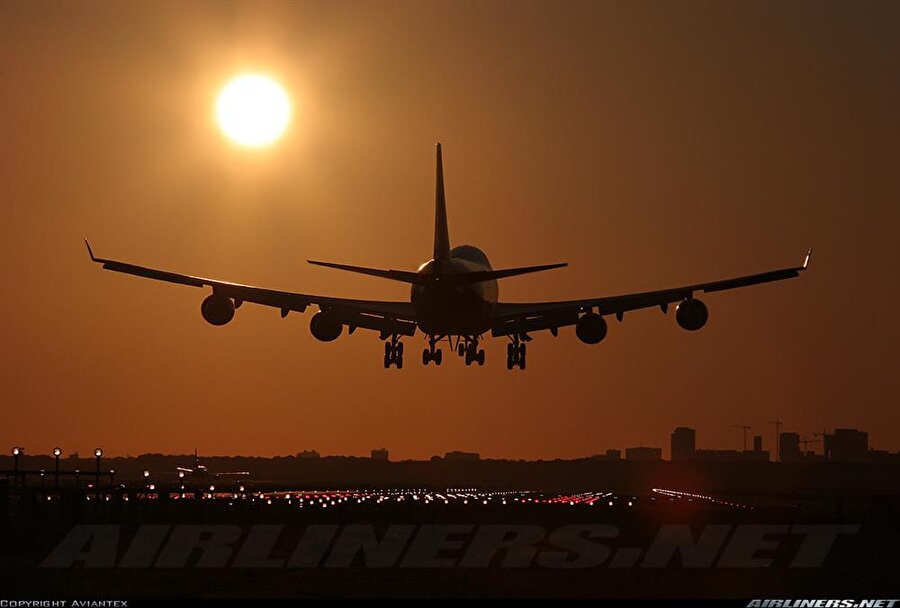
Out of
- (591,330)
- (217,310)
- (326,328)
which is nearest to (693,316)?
(591,330)

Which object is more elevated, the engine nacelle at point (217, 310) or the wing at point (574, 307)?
the engine nacelle at point (217, 310)

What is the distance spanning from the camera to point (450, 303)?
8088cm

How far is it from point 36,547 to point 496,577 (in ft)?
80.2

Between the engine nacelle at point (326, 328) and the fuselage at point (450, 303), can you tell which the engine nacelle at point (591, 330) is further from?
the engine nacelle at point (326, 328)

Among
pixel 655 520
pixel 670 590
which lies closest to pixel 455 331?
pixel 655 520

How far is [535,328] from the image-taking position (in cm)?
9050

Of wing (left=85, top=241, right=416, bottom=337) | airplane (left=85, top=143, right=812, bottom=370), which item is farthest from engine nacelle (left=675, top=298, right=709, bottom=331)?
wing (left=85, top=241, right=416, bottom=337)

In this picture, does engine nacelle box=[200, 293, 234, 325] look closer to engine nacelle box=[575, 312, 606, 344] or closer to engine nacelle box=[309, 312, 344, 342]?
engine nacelle box=[309, 312, 344, 342]

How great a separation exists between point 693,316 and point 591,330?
21.2 ft

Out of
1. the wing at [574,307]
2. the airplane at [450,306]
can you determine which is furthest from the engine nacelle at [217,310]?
the wing at [574,307]

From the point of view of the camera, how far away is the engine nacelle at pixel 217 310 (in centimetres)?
7925

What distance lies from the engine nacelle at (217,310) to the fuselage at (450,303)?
37.6 feet

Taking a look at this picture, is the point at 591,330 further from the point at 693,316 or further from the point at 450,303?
the point at 450,303

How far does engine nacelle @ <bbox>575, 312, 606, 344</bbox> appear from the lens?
81.8m
